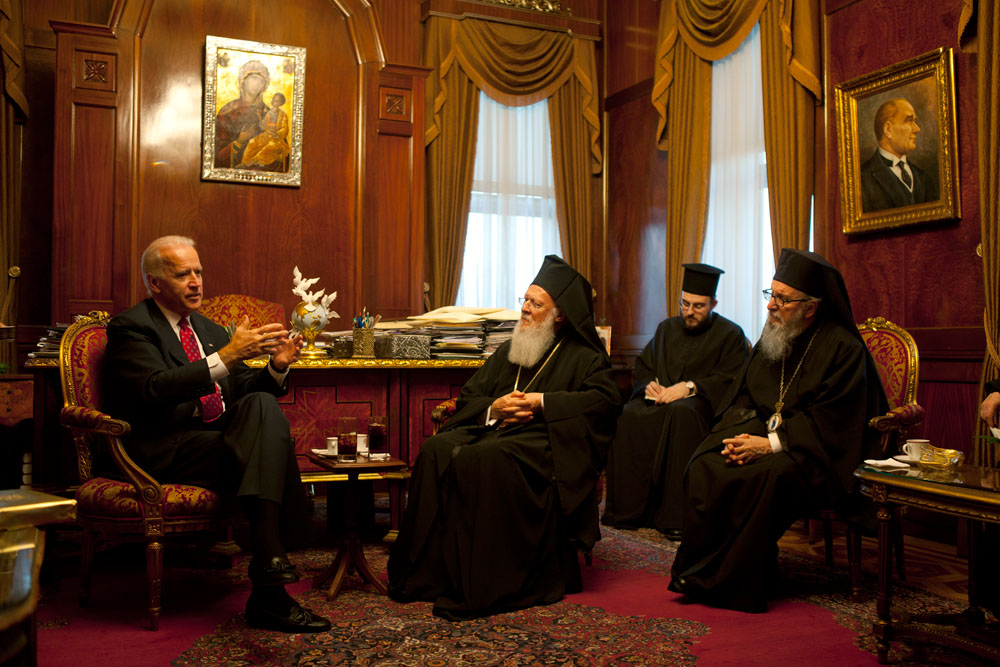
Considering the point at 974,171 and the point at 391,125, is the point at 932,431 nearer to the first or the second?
the point at 974,171

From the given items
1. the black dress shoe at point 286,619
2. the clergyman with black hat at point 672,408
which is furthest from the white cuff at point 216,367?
the clergyman with black hat at point 672,408

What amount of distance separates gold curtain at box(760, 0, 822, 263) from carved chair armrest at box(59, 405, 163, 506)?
440 centimetres

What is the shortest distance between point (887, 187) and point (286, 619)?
166 inches

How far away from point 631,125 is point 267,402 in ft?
17.6

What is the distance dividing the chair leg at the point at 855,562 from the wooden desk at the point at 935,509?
22.5 inches

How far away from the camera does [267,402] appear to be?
3.31m

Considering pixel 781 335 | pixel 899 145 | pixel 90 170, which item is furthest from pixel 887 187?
pixel 90 170

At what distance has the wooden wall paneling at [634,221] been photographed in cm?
748

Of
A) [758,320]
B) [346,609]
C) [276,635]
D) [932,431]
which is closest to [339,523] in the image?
[346,609]

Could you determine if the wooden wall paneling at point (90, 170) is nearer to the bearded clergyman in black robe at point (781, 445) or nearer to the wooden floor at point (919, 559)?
the bearded clergyman in black robe at point (781, 445)

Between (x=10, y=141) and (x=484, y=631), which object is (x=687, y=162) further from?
(x=10, y=141)

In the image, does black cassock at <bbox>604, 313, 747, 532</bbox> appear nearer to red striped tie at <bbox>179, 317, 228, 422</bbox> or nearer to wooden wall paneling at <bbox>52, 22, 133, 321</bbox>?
red striped tie at <bbox>179, 317, 228, 422</bbox>

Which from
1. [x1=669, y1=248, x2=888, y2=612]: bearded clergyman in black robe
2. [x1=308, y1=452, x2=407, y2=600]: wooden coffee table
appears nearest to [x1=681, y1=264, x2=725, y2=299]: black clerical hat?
[x1=669, y1=248, x2=888, y2=612]: bearded clergyman in black robe

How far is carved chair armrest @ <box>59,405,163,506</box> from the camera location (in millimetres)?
3135
